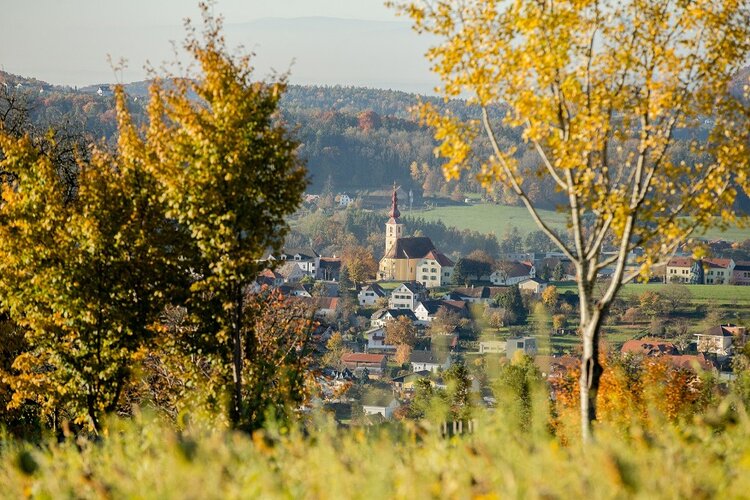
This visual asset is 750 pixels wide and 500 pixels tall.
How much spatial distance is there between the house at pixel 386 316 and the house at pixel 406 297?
211 inches

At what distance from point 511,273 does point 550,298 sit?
27.3 meters

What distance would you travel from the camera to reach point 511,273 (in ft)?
397

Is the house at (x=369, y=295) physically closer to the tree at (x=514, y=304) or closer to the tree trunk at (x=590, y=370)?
the tree at (x=514, y=304)

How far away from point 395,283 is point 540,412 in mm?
117158

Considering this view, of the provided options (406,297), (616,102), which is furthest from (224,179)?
(406,297)

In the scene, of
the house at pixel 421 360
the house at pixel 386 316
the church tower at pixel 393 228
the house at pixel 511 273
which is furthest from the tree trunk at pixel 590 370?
the church tower at pixel 393 228

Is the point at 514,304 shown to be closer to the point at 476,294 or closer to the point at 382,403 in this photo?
the point at 476,294

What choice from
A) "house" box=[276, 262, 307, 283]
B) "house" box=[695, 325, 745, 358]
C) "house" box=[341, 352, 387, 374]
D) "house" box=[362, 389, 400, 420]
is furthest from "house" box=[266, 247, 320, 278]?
"house" box=[362, 389, 400, 420]

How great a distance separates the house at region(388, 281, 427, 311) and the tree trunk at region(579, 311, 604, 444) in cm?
9691

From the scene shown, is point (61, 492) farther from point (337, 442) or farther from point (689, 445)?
point (689, 445)

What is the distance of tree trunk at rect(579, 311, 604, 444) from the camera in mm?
7602

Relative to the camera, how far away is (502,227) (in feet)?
488

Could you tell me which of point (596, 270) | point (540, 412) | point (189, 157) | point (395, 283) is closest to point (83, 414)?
point (189, 157)

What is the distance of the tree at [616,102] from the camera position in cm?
756
